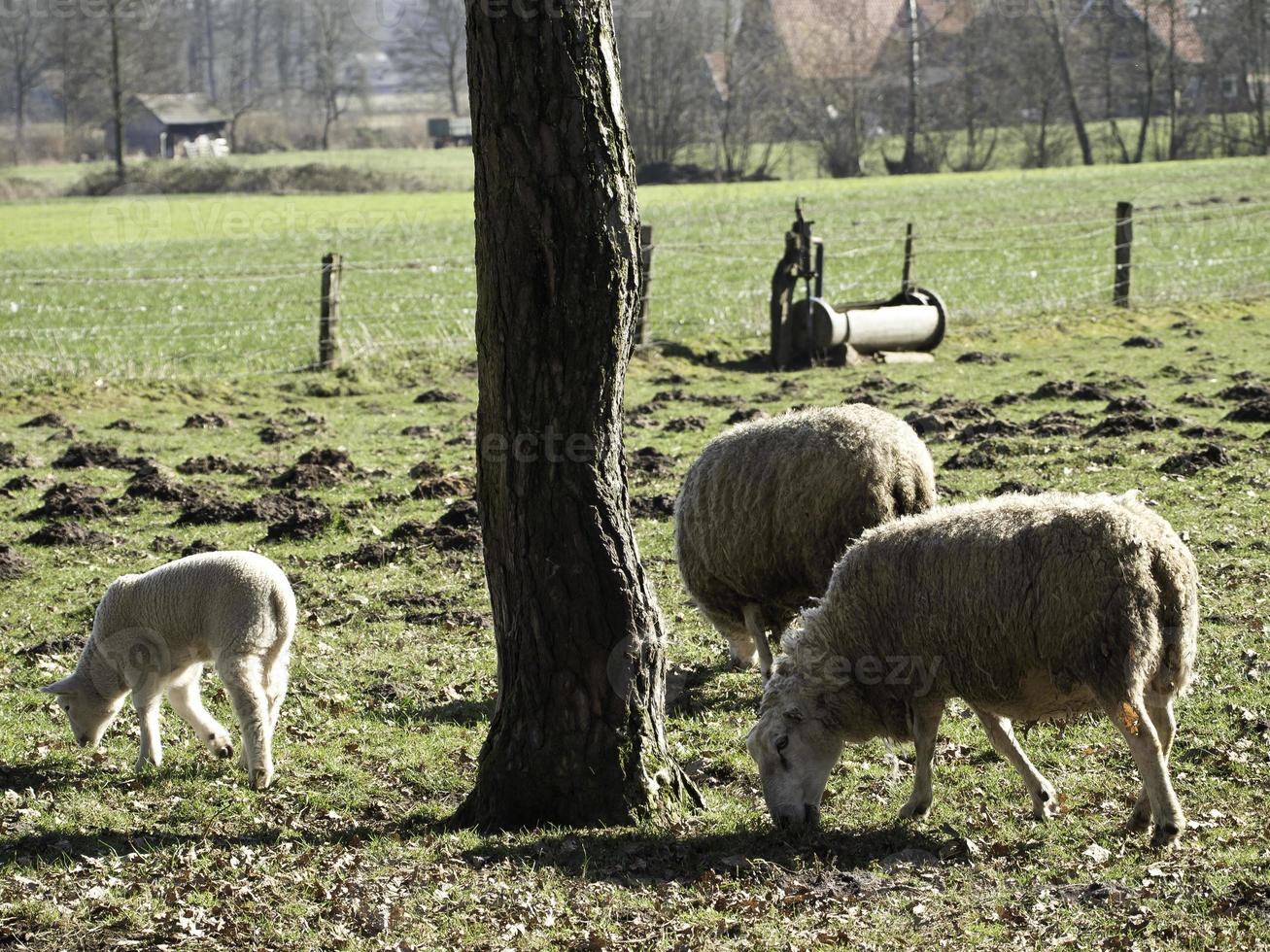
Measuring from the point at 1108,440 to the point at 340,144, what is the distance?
248 ft

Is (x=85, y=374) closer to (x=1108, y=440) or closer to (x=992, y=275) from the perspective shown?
(x=1108, y=440)

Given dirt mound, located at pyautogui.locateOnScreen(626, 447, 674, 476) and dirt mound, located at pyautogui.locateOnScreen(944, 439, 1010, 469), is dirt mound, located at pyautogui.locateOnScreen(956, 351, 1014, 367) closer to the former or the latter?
dirt mound, located at pyautogui.locateOnScreen(944, 439, 1010, 469)

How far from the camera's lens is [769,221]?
41219 millimetres

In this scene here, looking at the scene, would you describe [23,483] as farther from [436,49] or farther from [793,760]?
[436,49]

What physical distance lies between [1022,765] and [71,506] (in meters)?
9.21

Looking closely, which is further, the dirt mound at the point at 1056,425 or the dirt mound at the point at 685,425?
the dirt mound at the point at 685,425

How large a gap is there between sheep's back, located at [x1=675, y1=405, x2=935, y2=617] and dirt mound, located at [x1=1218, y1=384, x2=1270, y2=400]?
9.65 meters

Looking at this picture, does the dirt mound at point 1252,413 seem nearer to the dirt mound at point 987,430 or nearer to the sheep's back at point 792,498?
the dirt mound at point 987,430

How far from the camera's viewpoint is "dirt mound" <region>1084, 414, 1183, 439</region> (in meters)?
14.2

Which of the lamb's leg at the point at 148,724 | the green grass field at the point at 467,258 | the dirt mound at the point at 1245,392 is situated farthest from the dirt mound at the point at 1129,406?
the lamb's leg at the point at 148,724

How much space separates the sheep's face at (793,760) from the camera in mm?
6145

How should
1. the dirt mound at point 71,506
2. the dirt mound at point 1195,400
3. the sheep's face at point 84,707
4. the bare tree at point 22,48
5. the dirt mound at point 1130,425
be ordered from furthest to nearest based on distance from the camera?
the bare tree at point 22,48 < the dirt mound at point 1195,400 < the dirt mound at point 1130,425 < the dirt mound at point 71,506 < the sheep's face at point 84,707

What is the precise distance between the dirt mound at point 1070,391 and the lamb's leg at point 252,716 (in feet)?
39.9

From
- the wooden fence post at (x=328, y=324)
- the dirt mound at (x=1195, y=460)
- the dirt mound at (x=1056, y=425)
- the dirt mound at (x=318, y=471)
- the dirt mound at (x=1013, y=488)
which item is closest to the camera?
the dirt mound at (x=1013, y=488)
